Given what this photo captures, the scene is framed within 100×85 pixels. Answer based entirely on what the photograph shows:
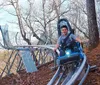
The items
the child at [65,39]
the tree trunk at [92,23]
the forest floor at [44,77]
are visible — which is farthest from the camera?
the tree trunk at [92,23]

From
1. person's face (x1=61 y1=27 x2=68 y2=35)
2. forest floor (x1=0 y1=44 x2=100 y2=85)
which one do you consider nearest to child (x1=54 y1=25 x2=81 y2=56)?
person's face (x1=61 y1=27 x2=68 y2=35)

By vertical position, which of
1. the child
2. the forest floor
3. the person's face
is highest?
Answer: the person's face

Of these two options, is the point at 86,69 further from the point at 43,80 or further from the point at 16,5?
the point at 16,5

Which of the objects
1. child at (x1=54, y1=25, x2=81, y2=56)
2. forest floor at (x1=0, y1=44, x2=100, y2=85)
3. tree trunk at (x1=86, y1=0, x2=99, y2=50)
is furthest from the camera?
tree trunk at (x1=86, y1=0, x2=99, y2=50)

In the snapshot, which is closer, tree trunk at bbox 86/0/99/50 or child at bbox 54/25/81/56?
child at bbox 54/25/81/56

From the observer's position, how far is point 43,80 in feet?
30.9

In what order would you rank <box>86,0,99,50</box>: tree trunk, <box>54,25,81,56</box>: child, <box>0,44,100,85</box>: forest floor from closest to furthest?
<box>0,44,100,85</box>: forest floor, <box>54,25,81,56</box>: child, <box>86,0,99,50</box>: tree trunk

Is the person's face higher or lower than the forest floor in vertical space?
higher

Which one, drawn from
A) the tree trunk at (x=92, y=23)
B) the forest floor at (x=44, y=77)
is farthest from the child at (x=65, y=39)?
the tree trunk at (x=92, y=23)

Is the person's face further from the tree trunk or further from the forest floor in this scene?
the tree trunk

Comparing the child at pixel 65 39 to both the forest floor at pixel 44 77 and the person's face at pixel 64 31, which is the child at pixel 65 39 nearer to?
the person's face at pixel 64 31

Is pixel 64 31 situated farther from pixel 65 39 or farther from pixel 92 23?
pixel 92 23

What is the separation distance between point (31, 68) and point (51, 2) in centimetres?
2156

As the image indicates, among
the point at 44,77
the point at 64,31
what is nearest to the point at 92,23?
the point at 44,77
